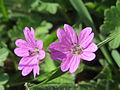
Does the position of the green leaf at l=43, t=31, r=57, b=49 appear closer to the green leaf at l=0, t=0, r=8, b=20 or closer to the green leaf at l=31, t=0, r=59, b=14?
the green leaf at l=31, t=0, r=59, b=14

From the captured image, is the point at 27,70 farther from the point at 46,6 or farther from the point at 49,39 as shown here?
the point at 46,6

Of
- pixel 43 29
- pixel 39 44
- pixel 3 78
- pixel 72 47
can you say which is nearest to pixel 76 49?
pixel 72 47

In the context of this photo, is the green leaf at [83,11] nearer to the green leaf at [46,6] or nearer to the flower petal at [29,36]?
the green leaf at [46,6]

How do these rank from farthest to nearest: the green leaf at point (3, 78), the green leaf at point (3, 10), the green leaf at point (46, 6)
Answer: the green leaf at point (3, 10)
the green leaf at point (46, 6)
the green leaf at point (3, 78)

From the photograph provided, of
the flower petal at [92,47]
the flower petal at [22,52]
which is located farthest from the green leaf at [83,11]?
the flower petal at [22,52]

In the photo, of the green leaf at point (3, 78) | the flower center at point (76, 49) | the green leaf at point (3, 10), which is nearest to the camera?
the flower center at point (76, 49)

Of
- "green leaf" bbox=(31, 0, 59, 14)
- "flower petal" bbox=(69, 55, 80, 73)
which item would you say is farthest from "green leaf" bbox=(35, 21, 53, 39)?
"flower petal" bbox=(69, 55, 80, 73)

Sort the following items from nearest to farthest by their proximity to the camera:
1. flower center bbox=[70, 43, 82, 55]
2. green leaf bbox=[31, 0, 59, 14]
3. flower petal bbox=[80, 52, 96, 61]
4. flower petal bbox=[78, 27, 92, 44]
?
1. flower petal bbox=[80, 52, 96, 61]
2. flower petal bbox=[78, 27, 92, 44]
3. flower center bbox=[70, 43, 82, 55]
4. green leaf bbox=[31, 0, 59, 14]

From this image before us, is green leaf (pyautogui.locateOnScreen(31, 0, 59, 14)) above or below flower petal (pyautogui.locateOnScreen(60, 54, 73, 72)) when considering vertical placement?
above
